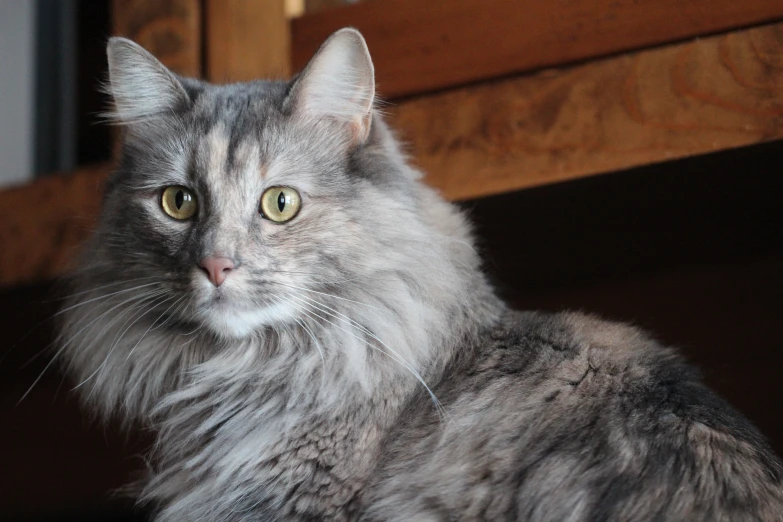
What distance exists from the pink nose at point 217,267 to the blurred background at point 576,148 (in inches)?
26.0

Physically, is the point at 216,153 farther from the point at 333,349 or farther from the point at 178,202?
the point at 333,349

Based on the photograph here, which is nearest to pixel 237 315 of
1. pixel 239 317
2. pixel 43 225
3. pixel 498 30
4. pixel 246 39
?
pixel 239 317

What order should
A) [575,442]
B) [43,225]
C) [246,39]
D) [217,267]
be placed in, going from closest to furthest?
[575,442] → [217,267] → [246,39] → [43,225]

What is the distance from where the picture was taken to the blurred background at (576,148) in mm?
1781

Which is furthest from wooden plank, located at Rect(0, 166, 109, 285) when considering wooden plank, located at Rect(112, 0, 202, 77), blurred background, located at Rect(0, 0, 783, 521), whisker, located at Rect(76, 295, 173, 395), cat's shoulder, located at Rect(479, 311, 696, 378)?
cat's shoulder, located at Rect(479, 311, 696, 378)

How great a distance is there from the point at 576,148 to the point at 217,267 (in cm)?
92

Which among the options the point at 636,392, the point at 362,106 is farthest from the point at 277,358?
the point at 636,392

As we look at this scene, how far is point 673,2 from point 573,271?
0.78 m

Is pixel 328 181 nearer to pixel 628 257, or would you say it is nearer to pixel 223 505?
pixel 223 505

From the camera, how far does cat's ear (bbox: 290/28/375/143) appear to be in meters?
1.63

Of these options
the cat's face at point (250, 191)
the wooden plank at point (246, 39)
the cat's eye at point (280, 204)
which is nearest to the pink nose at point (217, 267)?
the cat's face at point (250, 191)

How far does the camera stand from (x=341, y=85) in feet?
5.54

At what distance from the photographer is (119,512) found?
282 cm

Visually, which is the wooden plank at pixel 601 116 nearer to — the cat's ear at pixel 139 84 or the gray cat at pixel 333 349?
the gray cat at pixel 333 349
